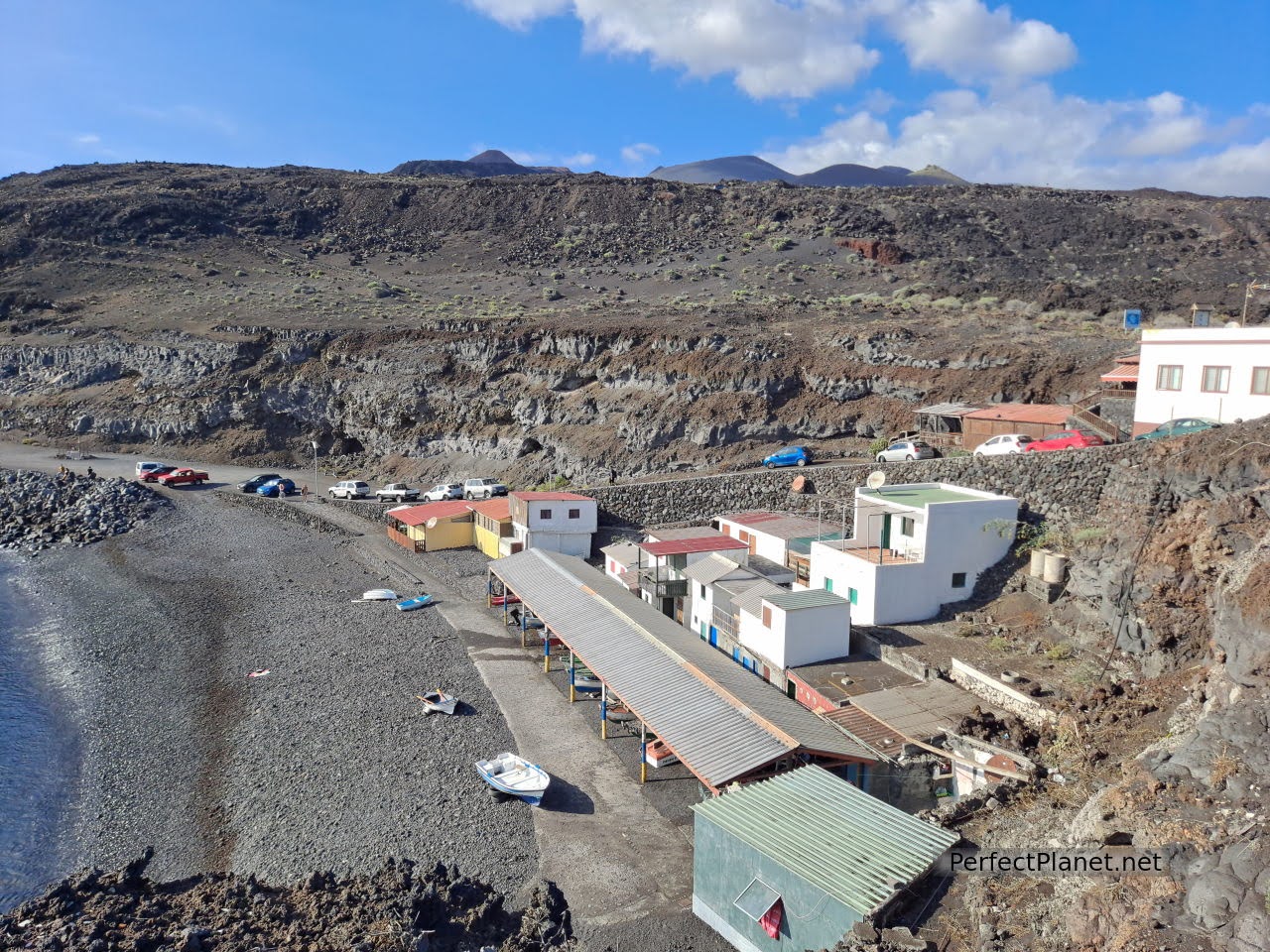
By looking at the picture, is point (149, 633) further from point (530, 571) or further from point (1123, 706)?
point (1123, 706)

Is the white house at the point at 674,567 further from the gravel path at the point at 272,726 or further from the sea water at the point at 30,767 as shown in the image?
the sea water at the point at 30,767

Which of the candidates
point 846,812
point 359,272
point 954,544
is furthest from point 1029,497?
point 359,272

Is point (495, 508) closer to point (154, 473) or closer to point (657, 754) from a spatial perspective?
point (657, 754)

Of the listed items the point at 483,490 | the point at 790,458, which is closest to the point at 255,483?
the point at 483,490

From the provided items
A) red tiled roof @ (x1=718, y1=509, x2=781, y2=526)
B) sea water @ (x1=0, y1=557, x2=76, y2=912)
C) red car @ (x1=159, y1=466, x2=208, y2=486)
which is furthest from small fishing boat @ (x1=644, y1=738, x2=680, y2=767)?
red car @ (x1=159, y1=466, x2=208, y2=486)

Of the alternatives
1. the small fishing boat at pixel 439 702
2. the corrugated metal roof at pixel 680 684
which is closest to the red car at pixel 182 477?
the corrugated metal roof at pixel 680 684

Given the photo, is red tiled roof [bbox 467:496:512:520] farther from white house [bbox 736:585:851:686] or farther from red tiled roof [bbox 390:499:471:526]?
white house [bbox 736:585:851:686]
